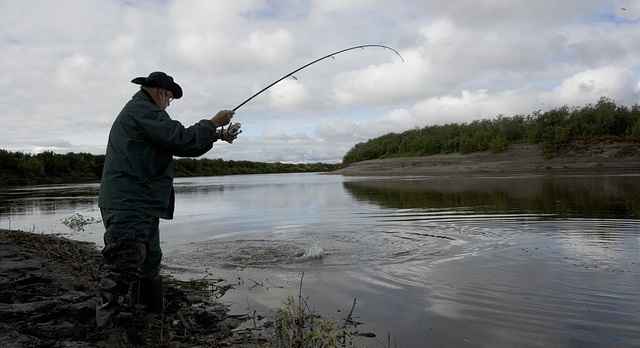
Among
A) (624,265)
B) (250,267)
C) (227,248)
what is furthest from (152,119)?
(624,265)

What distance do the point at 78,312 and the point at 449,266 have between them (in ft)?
16.4

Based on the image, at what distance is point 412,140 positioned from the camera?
2566 inches

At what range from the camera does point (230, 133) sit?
5.00m

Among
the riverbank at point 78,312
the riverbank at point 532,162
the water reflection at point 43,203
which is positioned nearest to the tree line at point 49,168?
the water reflection at point 43,203

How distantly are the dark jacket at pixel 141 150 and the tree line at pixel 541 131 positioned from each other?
42359 millimetres

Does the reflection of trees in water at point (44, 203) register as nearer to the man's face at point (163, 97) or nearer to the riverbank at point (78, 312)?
the riverbank at point (78, 312)

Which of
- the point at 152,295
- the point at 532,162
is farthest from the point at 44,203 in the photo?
the point at 532,162

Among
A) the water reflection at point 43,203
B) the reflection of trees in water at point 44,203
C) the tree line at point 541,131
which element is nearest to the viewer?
the water reflection at point 43,203

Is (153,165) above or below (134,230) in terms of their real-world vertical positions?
above

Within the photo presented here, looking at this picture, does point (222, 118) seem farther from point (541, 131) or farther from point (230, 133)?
point (541, 131)

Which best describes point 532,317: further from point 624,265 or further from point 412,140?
point 412,140

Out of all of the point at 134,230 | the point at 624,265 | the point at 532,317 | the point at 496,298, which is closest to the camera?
the point at 134,230

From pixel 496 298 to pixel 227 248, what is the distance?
553 centimetres

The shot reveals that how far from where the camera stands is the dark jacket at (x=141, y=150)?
4.28 metres
